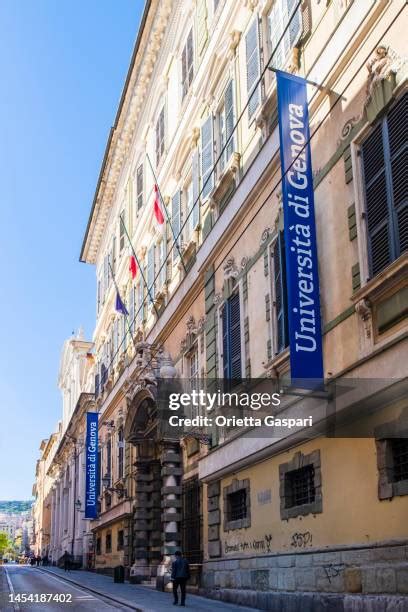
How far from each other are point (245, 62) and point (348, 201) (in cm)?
825

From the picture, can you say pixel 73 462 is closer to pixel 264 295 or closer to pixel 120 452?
pixel 120 452

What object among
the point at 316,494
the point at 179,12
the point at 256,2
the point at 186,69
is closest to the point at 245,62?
the point at 256,2

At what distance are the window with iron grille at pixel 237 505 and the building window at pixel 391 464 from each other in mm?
6749

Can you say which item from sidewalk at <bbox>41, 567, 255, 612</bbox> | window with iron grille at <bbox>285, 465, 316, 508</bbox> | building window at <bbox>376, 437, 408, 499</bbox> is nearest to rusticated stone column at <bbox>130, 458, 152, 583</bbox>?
sidewalk at <bbox>41, 567, 255, 612</bbox>

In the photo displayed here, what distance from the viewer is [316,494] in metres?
14.2

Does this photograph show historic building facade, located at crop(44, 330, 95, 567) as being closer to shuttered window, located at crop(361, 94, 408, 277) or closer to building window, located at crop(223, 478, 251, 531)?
building window, located at crop(223, 478, 251, 531)

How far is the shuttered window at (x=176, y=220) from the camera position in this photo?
86.5 feet

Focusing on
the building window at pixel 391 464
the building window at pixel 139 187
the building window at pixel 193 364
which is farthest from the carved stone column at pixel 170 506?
the building window at pixel 139 187

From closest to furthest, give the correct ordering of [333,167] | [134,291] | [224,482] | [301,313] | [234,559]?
[301,313] < [333,167] < [234,559] < [224,482] < [134,291]

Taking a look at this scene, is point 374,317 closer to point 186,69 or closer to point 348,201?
point 348,201

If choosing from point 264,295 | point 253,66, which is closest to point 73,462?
point 253,66

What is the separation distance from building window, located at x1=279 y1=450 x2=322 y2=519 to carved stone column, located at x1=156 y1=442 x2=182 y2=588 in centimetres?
840

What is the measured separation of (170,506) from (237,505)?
17.5ft

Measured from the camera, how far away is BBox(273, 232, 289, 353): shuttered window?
52.2ft
